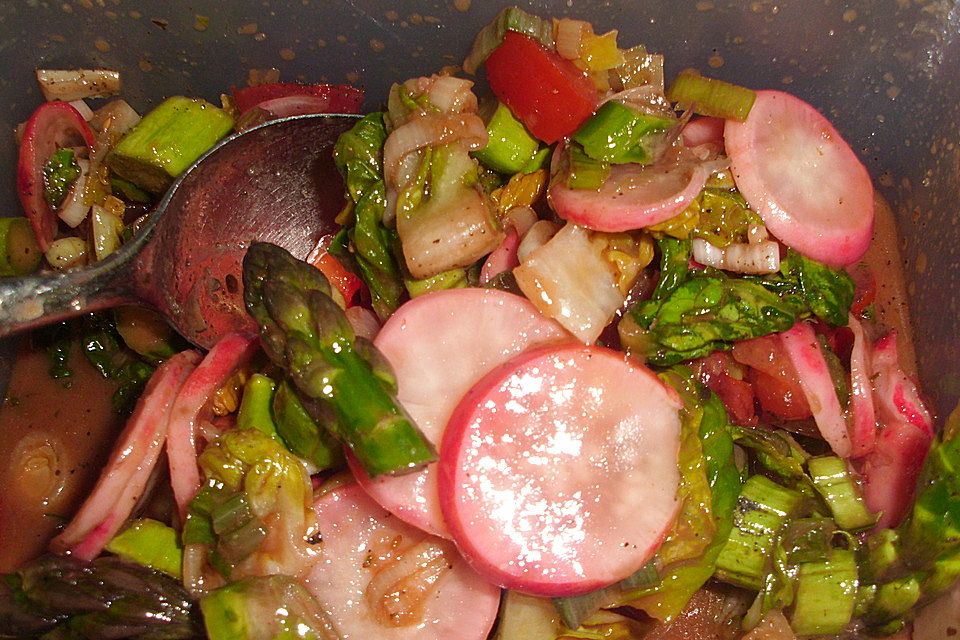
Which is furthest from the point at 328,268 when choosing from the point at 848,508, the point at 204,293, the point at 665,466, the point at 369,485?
the point at 848,508

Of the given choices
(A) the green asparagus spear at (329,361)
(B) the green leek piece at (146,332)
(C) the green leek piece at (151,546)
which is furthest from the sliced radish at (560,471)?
(B) the green leek piece at (146,332)

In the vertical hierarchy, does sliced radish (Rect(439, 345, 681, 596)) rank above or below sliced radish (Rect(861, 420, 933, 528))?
above

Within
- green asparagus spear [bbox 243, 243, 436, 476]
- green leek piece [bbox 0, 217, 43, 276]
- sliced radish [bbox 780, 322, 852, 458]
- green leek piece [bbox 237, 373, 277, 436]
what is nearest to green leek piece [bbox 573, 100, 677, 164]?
sliced radish [bbox 780, 322, 852, 458]

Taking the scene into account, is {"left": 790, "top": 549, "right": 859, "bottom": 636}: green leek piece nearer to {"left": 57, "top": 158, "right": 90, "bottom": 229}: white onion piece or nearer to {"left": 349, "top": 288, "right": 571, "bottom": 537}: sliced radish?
{"left": 349, "top": 288, "right": 571, "bottom": 537}: sliced radish

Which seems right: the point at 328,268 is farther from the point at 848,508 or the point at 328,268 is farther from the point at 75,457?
the point at 848,508

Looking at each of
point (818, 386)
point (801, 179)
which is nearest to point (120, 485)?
point (818, 386)
